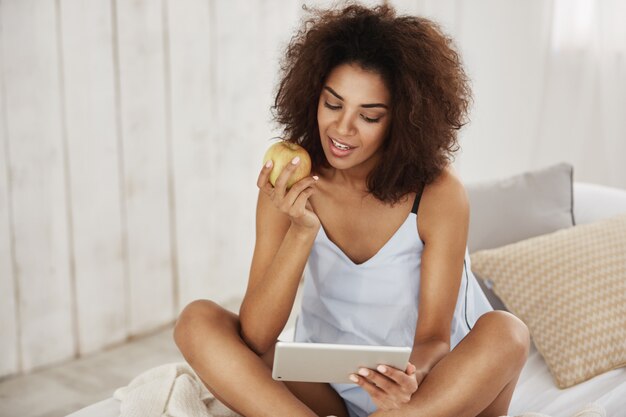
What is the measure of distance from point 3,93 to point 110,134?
0.39m

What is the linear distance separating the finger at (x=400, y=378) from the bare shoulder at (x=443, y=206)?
15.1 inches

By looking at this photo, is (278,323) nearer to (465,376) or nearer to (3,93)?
(465,376)

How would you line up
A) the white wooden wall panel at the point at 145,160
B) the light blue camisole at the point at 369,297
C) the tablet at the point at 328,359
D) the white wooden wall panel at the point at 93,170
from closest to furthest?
1. the tablet at the point at 328,359
2. the light blue camisole at the point at 369,297
3. the white wooden wall panel at the point at 93,170
4. the white wooden wall panel at the point at 145,160

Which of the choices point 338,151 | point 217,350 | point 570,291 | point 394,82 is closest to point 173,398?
point 217,350

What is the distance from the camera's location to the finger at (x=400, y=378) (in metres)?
1.31

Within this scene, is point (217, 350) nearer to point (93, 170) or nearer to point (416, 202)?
point (416, 202)

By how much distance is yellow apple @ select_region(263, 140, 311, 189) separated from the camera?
1519mm

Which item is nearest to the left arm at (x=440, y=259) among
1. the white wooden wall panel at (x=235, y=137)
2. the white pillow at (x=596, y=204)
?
Result: the white pillow at (x=596, y=204)

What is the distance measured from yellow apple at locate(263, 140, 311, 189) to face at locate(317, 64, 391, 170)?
0.21 feet

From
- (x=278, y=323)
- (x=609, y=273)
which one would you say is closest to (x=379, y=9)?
(x=278, y=323)

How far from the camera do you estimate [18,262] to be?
2.46 meters

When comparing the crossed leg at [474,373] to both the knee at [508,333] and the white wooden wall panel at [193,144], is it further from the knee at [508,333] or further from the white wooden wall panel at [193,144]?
the white wooden wall panel at [193,144]

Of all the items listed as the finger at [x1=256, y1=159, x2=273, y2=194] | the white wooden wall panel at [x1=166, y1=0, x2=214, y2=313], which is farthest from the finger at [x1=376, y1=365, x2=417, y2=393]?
the white wooden wall panel at [x1=166, y1=0, x2=214, y2=313]

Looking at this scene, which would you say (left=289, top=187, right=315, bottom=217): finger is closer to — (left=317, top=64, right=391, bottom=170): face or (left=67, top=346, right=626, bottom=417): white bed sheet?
(left=317, top=64, right=391, bottom=170): face
